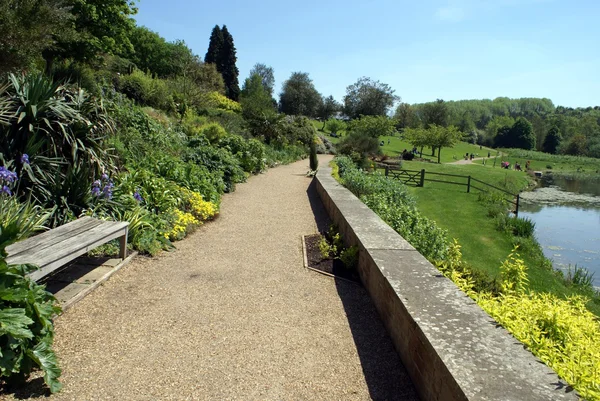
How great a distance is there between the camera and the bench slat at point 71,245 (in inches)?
123

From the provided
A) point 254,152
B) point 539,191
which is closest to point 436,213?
point 254,152

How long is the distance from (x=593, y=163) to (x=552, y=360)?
74699mm

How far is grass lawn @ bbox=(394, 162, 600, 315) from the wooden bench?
5321 mm

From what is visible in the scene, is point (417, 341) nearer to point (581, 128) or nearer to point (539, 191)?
point (539, 191)

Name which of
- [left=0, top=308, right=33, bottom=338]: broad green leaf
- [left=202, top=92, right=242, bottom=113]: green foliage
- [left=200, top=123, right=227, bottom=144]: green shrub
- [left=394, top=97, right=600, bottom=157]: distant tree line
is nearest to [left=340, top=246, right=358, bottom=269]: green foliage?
[left=0, top=308, right=33, bottom=338]: broad green leaf

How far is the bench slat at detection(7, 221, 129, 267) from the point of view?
123 inches

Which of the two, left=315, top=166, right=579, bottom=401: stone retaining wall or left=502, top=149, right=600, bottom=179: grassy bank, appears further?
left=502, top=149, right=600, bottom=179: grassy bank

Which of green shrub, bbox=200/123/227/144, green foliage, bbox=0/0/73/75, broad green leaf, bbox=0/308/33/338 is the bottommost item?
broad green leaf, bbox=0/308/33/338

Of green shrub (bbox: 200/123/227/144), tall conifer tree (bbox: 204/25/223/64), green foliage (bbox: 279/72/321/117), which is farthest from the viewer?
green foliage (bbox: 279/72/321/117)

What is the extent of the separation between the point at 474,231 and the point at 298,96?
157 ft

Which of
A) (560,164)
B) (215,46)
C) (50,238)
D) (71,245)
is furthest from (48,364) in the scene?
(560,164)

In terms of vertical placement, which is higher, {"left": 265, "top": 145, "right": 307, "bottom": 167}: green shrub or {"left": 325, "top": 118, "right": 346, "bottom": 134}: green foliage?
{"left": 325, "top": 118, "right": 346, "bottom": 134}: green foliage

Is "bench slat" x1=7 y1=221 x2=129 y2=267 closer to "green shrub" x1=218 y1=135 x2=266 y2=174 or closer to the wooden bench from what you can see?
the wooden bench

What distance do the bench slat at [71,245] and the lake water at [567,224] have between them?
37.4 feet
